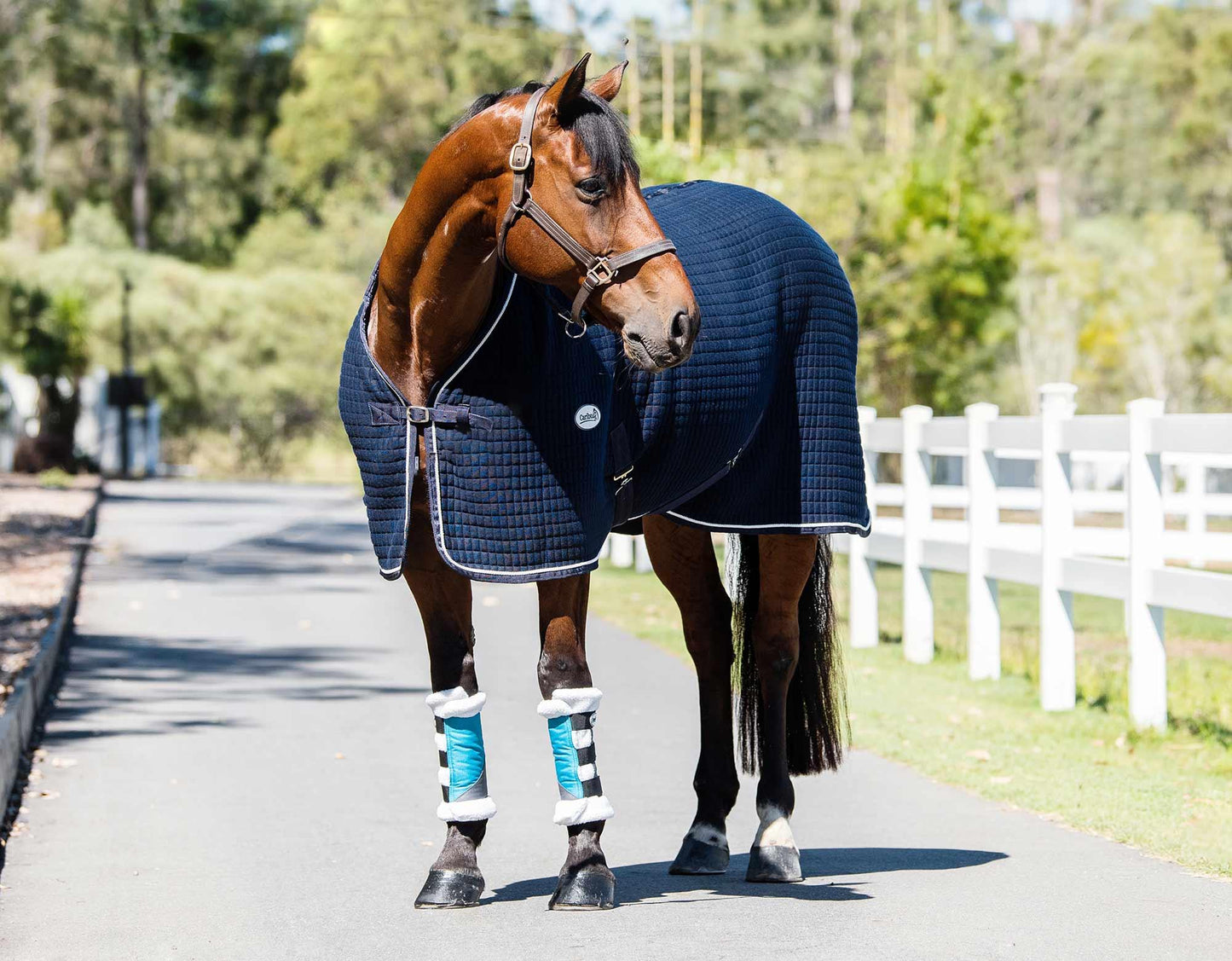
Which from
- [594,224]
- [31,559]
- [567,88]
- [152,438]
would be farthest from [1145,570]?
[152,438]

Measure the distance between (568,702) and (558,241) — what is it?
1334 millimetres

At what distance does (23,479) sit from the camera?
35625 mm

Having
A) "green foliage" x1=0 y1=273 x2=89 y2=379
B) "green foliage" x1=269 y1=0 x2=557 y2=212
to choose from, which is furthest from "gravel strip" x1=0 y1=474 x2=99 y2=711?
"green foliage" x1=269 y1=0 x2=557 y2=212

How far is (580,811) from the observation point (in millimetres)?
5152

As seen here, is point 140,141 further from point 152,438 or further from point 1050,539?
point 1050,539

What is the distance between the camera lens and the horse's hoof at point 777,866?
5.73m

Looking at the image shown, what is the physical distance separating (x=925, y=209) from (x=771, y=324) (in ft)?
77.4

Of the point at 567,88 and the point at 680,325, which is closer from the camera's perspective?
the point at 680,325

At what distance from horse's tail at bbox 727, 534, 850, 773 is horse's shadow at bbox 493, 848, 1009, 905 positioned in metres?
0.32

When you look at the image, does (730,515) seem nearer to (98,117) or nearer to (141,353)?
(141,353)

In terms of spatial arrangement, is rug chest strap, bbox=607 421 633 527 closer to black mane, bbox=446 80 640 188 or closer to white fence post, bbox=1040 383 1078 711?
black mane, bbox=446 80 640 188

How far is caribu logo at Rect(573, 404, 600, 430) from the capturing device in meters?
5.04

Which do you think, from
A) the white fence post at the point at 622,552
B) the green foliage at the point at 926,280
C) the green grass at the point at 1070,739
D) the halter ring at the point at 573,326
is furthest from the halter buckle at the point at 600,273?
the green foliage at the point at 926,280

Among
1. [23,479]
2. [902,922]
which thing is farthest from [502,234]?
[23,479]
